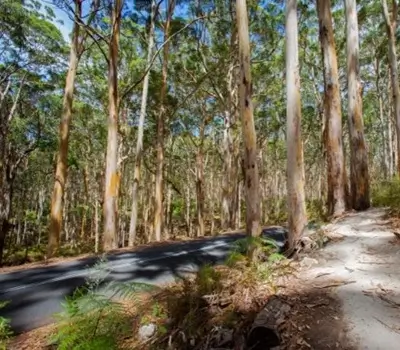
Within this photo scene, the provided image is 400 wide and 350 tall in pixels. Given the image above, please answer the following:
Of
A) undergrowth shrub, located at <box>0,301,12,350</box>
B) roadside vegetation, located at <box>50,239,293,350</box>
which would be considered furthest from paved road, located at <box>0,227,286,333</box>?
roadside vegetation, located at <box>50,239,293,350</box>

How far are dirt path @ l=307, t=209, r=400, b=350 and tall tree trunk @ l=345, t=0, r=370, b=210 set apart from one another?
7.57ft

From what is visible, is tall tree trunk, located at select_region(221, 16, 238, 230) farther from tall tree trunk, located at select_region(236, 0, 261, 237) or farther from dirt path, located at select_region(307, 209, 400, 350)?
dirt path, located at select_region(307, 209, 400, 350)

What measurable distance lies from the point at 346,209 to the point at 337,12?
1705 cm

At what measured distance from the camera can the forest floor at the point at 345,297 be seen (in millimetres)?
3074

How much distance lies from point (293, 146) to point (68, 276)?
16.4ft

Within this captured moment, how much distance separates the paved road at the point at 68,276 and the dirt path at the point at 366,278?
3193mm

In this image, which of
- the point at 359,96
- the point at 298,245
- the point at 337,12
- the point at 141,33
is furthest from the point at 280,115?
the point at 298,245

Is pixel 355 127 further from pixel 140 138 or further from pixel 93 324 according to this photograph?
pixel 140 138

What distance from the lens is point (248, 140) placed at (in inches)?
279

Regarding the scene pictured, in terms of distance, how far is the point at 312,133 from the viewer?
3173 centimetres

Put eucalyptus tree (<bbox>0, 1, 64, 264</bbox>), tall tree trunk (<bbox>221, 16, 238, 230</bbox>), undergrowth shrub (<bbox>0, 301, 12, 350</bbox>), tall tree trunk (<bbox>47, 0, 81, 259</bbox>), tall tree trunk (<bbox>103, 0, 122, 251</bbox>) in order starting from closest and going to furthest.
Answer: undergrowth shrub (<bbox>0, 301, 12, 350</bbox>) → tall tree trunk (<bbox>103, 0, 122, 251</bbox>) → tall tree trunk (<bbox>47, 0, 81, 259</bbox>) → eucalyptus tree (<bbox>0, 1, 64, 264</bbox>) → tall tree trunk (<bbox>221, 16, 238, 230</bbox>)

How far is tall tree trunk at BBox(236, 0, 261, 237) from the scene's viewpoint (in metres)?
6.84

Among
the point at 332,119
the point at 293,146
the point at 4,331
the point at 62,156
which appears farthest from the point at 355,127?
the point at 62,156

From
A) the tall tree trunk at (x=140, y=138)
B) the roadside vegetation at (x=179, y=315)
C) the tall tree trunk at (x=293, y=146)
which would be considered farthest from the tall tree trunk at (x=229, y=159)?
the roadside vegetation at (x=179, y=315)
